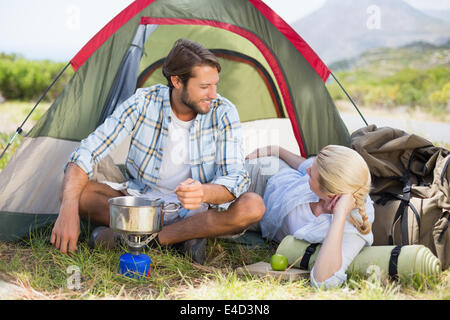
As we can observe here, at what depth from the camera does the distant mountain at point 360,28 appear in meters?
17.9

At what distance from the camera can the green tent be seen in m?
2.85

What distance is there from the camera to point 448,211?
2510 millimetres

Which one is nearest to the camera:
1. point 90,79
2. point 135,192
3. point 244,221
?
point 244,221

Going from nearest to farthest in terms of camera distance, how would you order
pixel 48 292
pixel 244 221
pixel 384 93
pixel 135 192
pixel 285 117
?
pixel 48 292 < pixel 244 221 < pixel 135 192 < pixel 285 117 < pixel 384 93

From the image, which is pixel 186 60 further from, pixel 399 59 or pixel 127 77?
pixel 399 59

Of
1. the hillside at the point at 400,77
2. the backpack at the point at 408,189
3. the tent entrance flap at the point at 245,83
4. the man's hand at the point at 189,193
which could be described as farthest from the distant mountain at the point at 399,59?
the man's hand at the point at 189,193

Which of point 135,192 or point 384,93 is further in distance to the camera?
point 384,93

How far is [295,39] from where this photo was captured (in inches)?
125

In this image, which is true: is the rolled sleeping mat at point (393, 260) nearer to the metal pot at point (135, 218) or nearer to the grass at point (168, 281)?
the grass at point (168, 281)

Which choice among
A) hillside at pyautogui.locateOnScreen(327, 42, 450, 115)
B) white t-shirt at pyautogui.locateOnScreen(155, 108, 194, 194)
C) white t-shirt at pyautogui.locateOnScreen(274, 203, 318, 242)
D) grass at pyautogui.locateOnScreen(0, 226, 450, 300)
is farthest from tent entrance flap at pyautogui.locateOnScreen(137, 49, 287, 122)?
hillside at pyautogui.locateOnScreen(327, 42, 450, 115)

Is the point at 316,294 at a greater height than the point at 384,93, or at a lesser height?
lesser
